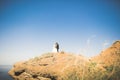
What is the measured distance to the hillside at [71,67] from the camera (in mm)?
7182

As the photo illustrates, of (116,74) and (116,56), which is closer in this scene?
(116,74)

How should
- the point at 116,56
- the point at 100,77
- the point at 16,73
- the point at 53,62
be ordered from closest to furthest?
the point at 100,77 → the point at 116,56 → the point at 53,62 → the point at 16,73

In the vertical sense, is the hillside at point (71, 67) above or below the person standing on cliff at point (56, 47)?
below

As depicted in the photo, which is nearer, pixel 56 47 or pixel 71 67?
pixel 71 67

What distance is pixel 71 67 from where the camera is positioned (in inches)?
296

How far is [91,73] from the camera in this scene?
283 inches

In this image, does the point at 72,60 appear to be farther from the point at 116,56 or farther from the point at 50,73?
the point at 116,56

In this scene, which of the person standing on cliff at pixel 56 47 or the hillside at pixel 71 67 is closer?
the hillside at pixel 71 67

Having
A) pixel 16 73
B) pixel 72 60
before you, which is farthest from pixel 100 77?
pixel 16 73

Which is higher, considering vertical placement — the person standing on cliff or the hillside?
the person standing on cliff

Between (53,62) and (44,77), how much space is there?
74 cm

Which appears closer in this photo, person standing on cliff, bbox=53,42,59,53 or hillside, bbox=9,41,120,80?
hillside, bbox=9,41,120,80

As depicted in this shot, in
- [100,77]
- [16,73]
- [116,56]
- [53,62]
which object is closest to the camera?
[100,77]

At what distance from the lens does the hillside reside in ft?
23.6
